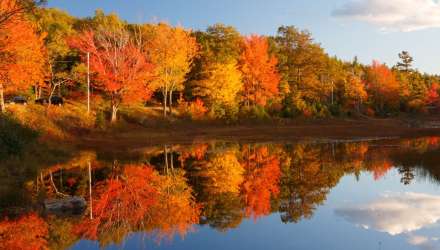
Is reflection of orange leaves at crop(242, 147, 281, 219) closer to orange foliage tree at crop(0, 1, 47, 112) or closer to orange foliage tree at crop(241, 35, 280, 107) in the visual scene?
orange foliage tree at crop(0, 1, 47, 112)

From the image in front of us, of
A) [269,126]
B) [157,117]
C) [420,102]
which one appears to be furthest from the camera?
[420,102]

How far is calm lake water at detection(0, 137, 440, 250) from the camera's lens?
43.5ft

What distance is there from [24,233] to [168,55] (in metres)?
41.9

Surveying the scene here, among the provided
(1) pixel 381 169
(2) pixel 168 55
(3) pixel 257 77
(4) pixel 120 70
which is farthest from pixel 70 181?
(3) pixel 257 77

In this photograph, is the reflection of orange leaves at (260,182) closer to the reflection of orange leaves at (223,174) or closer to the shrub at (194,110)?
the reflection of orange leaves at (223,174)

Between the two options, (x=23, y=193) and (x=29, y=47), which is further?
(x=29, y=47)

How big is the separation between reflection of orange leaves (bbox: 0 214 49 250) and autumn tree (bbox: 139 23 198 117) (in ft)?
127

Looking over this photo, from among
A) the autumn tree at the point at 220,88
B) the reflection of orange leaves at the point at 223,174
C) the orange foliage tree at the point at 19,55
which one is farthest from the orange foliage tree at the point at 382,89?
the orange foliage tree at the point at 19,55

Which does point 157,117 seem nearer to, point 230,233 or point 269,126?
point 269,126

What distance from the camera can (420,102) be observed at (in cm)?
8994

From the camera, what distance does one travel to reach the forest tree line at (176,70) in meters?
46.4

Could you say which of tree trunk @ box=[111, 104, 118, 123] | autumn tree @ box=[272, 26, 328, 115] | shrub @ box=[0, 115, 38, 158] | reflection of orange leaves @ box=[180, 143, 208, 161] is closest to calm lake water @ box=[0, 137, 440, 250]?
shrub @ box=[0, 115, 38, 158]

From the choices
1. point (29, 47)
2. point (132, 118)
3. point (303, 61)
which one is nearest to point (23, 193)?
point (29, 47)

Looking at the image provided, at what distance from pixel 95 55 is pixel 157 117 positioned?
1019 centimetres
